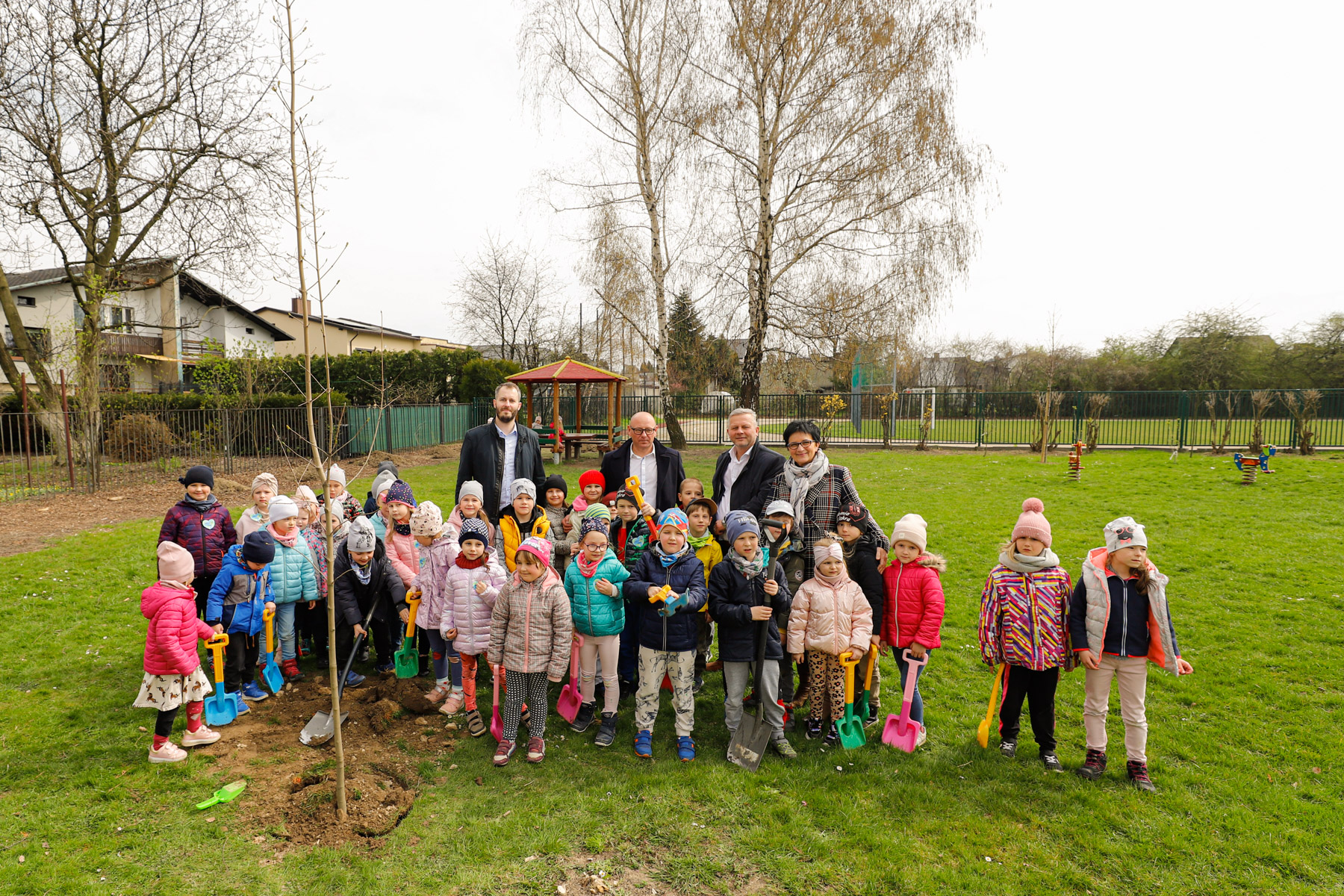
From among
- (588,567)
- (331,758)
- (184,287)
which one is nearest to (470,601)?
(588,567)

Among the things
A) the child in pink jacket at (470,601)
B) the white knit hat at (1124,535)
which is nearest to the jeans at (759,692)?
the child in pink jacket at (470,601)

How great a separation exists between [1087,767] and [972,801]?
76 centimetres

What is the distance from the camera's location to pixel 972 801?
11.3 feet

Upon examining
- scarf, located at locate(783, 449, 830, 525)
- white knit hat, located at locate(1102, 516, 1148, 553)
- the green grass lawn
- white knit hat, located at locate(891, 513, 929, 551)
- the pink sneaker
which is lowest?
the green grass lawn

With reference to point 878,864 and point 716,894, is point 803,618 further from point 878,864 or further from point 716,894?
point 716,894

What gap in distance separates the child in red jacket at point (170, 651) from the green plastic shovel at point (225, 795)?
548 mm

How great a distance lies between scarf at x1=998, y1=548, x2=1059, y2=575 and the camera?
12.1 ft

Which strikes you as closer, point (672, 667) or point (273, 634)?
point (672, 667)

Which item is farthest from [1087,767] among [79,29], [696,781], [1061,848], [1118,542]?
[79,29]

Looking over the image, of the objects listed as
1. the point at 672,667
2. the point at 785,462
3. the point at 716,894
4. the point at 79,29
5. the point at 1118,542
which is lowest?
the point at 716,894

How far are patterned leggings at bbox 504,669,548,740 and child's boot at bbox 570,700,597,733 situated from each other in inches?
10.6

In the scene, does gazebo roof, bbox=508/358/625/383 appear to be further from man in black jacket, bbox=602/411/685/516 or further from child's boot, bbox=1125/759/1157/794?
child's boot, bbox=1125/759/1157/794

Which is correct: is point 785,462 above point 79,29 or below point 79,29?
below

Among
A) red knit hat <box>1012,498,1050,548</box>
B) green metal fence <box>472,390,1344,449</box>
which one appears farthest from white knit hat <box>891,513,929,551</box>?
green metal fence <box>472,390,1344,449</box>
